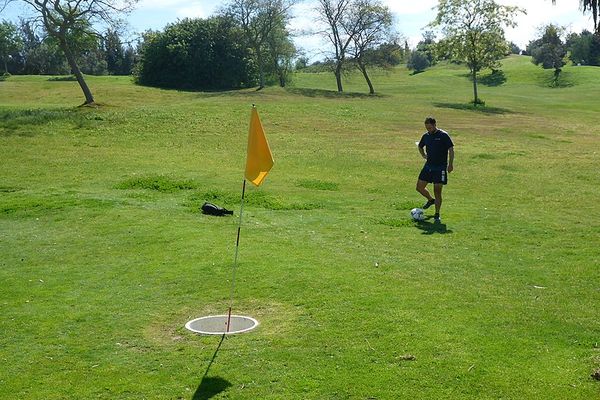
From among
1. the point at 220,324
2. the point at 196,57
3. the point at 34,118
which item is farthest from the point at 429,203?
the point at 196,57

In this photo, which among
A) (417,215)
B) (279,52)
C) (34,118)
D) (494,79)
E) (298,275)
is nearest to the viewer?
(298,275)

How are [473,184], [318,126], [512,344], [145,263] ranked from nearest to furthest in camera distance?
1. [512,344]
2. [145,263]
3. [473,184]
4. [318,126]

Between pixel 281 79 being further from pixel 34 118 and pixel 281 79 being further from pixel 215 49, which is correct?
pixel 34 118

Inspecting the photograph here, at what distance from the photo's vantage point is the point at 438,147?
15.6 meters

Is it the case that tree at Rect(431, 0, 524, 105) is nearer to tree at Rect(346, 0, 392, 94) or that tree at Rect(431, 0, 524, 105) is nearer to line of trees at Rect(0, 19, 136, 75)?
tree at Rect(346, 0, 392, 94)

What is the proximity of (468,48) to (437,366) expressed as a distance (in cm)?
5639

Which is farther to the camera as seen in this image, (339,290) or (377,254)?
(377,254)

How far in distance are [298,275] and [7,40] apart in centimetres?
9253

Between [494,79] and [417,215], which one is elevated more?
[417,215]

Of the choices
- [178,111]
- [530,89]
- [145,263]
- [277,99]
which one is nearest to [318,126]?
[178,111]

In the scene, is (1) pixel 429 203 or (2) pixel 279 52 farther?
(2) pixel 279 52

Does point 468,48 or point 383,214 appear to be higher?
point 468,48

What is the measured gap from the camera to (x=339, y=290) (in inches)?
388

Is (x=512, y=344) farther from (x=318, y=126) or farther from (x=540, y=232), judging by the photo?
(x=318, y=126)
